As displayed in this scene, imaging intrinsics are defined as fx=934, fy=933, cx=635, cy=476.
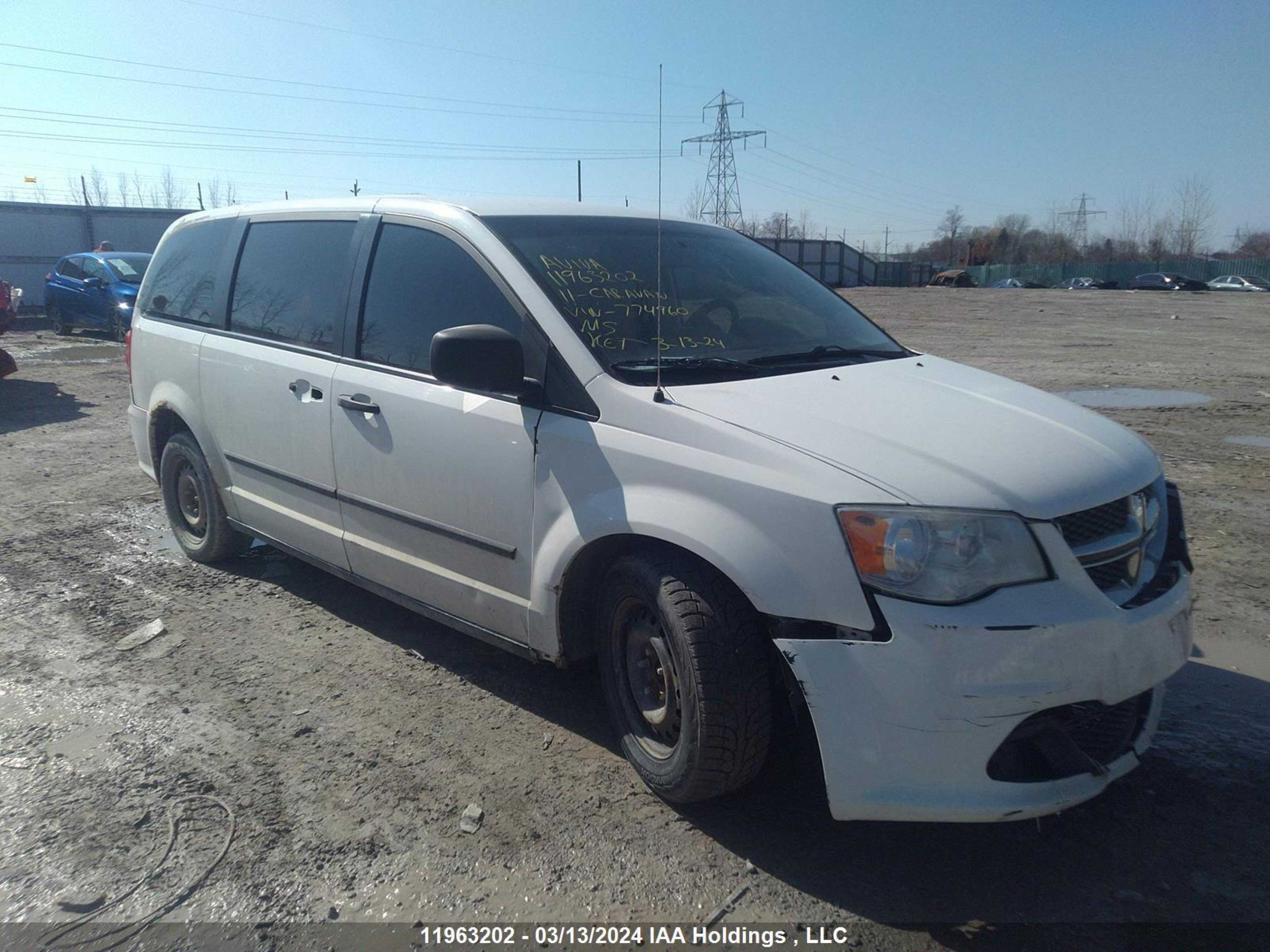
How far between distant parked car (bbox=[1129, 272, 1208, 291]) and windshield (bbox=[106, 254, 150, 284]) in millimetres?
42127

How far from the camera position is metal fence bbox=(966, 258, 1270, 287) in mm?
58375

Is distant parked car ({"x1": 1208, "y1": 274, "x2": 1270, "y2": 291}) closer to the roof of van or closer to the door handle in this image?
the roof of van

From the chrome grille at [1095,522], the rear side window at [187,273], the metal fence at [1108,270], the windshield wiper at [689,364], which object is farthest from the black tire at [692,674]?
the metal fence at [1108,270]

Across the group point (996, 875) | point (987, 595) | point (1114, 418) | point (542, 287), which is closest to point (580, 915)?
point (996, 875)

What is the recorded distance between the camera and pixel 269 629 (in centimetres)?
444

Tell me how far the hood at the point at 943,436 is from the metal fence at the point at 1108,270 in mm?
61773

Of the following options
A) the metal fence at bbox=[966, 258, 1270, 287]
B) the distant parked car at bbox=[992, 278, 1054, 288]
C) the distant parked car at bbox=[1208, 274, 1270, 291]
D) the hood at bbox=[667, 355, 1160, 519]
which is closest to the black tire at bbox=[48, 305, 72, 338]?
the hood at bbox=[667, 355, 1160, 519]

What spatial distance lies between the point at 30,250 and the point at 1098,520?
3589 centimetres

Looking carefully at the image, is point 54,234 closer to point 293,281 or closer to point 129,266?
point 129,266

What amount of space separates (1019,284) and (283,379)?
5736 cm

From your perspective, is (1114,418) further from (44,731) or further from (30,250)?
(30,250)

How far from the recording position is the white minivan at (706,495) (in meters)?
2.38

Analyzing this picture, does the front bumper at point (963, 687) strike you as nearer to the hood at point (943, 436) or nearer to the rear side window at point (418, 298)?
the hood at point (943, 436)

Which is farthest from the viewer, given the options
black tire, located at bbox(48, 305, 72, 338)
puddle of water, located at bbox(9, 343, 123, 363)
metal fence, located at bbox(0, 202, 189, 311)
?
metal fence, located at bbox(0, 202, 189, 311)
